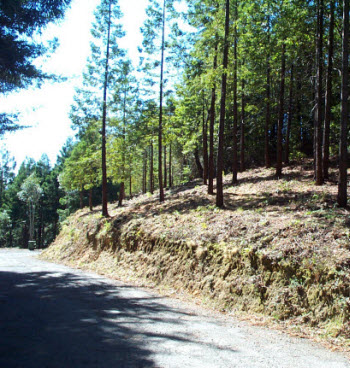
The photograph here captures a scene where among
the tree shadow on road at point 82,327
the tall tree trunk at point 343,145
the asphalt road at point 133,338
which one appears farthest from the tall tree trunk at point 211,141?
the asphalt road at point 133,338

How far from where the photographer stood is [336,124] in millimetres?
17031

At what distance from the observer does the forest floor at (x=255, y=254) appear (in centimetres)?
637

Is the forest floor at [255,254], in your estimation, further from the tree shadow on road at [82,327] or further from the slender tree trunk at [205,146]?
the slender tree trunk at [205,146]

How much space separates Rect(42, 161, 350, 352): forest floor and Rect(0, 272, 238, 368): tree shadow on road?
1.63 meters

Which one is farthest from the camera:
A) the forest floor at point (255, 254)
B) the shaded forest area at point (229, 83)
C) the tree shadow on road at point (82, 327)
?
the shaded forest area at point (229, 83)

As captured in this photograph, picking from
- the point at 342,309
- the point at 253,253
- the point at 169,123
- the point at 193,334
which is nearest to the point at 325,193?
the point at 253,253

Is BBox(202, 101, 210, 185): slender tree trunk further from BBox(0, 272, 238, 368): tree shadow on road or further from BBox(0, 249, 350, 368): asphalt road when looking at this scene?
BBox(0, 249, 350, 368): asphalt road

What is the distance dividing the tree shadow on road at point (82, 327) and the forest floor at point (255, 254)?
64.2 inches

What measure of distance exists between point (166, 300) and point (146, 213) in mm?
8504

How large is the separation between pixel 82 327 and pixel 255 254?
4.76 metres

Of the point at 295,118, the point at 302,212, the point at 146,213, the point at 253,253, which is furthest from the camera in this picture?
the point at 295,118

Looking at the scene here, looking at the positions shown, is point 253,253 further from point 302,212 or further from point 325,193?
point 325,193

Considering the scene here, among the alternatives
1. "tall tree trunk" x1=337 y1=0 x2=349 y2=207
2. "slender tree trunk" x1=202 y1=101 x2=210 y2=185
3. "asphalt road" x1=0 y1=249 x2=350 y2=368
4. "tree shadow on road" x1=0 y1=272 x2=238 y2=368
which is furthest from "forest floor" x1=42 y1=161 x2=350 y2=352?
"slender tree trunk" x1=202 y1=101 x2=210 y2=185

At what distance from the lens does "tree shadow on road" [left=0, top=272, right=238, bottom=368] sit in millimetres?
4320
